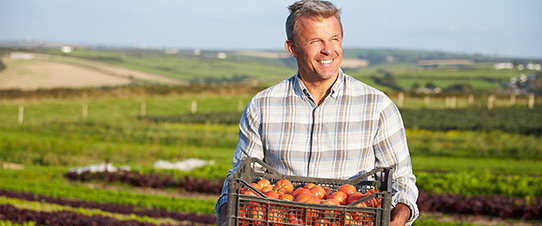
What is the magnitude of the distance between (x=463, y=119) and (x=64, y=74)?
173 feet

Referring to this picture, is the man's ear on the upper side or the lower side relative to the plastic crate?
upper

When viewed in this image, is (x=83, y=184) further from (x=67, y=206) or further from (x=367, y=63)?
(x=367, y=63)

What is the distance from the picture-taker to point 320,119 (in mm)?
2643

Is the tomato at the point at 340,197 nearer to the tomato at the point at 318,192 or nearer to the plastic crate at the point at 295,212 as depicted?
the tomato at the point at 318,192

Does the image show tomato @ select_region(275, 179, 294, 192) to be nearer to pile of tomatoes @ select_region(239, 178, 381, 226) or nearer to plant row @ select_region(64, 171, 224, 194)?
pile of tomatoes @ select_region(239, 178, 381, 226)

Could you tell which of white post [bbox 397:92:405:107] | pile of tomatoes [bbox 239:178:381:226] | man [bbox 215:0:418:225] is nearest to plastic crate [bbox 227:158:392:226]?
pile of tomatoes [bbox 239:178:381:226]

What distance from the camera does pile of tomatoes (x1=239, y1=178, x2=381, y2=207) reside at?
2062 millimetres

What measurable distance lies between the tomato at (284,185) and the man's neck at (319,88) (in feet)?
1.62

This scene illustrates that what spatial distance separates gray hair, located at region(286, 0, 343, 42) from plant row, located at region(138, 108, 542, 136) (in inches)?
966

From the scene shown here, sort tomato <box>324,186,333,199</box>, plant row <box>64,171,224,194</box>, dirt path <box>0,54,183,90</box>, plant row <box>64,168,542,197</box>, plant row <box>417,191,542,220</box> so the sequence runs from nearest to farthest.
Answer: tomato <box>324,186,333,199</box>
plant row <box>417,191,542,220</box>
plant row <box>64,168,542,197</box>
plant row <box>64,171,224,194</box>
dirt path <box>0,54,183,90</box>

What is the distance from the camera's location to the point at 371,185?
2.56m

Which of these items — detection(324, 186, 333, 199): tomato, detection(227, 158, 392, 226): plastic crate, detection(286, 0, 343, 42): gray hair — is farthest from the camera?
detection(286, 0, 343, 42): gray hair

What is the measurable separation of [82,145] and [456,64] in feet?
369

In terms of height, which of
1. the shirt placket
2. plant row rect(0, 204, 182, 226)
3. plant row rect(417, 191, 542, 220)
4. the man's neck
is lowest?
plant row rect(417, 191, 542, 220)
